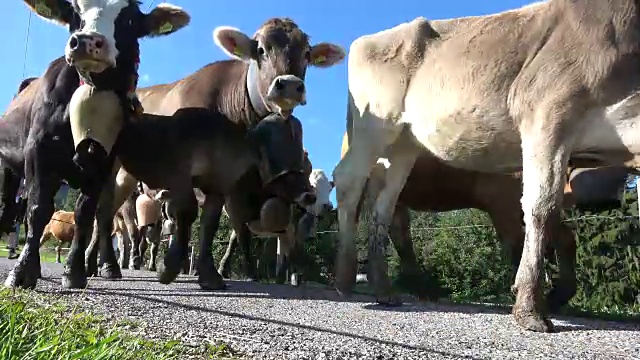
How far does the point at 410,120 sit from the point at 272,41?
1.48 m

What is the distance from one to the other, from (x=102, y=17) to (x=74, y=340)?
301 centimetres

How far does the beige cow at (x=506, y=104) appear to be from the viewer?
3551 millimetres

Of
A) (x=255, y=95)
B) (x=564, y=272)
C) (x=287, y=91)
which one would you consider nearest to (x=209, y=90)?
(x=255, y=95)

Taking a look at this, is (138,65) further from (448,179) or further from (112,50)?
(448,179)

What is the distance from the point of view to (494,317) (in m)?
3.82

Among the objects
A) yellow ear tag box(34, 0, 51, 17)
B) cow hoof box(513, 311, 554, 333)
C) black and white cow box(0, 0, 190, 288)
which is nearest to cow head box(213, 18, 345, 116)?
black and white cow box(0, 0, 190, 288)

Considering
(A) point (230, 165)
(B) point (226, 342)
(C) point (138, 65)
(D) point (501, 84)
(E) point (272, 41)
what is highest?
(E) point (272, 41)

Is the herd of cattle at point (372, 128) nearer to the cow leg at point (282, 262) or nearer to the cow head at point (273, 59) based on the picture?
the cow head at point (273, 59)

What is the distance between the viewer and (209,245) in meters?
5.37

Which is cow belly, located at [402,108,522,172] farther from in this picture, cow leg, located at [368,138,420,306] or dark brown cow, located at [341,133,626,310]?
dark brown cow, located at [341,133,626,310]

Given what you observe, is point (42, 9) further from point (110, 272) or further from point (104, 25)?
point (110, 272)

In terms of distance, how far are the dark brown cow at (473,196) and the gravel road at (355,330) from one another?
5.87ft

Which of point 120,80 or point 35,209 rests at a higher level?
point 120,80

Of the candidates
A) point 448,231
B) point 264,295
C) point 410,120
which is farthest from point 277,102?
point 448,231
